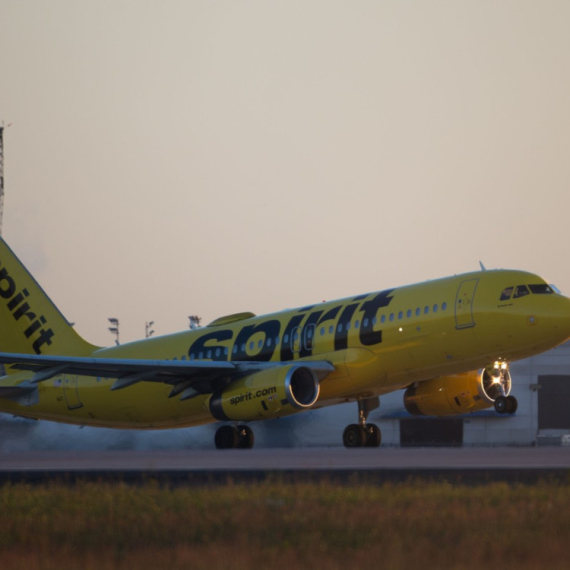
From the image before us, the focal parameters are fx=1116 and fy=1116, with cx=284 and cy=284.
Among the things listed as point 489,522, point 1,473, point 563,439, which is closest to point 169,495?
point 489,522

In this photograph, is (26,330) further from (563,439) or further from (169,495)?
(563,439)

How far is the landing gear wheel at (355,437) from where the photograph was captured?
3394 centimetres

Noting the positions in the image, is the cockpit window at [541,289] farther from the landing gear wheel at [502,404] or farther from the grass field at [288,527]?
the grass field at [288,527]

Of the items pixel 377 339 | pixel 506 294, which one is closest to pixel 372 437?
pixel 377 339

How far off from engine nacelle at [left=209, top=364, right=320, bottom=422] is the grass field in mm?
13892

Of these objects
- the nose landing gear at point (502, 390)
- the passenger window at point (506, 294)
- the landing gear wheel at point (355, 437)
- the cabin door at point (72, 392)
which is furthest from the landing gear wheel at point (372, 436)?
the cabin door at point (72, 392)

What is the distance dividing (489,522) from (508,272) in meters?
19.0

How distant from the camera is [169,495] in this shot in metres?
15.2

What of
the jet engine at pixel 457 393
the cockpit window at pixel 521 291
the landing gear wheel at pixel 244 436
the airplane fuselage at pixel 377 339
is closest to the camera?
the airplane fuselage at pixel 377 339

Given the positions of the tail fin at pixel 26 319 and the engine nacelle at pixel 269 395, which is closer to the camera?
the engine nacelle at pixel 269 395

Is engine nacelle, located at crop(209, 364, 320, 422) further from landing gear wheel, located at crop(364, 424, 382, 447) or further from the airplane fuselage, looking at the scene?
landing gear wheel, located at crop(364, 424, 382, 447)

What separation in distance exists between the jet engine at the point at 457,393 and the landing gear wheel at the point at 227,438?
6047 mm

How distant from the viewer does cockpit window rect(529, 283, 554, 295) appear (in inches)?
1178

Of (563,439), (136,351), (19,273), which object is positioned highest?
(19,273)
